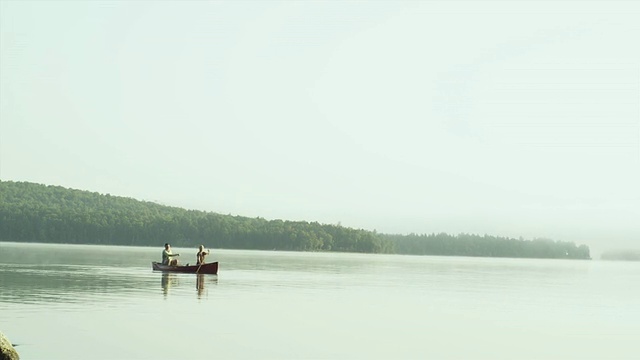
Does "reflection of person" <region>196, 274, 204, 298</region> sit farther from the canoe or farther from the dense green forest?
the dense green forest

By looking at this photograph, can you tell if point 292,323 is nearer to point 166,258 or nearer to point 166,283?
point 166,283

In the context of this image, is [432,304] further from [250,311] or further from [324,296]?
[250,311]

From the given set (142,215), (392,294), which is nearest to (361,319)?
(392,294)

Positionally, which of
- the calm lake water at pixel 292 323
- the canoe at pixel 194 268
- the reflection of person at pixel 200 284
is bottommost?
the calm lake water at pixel 292 323

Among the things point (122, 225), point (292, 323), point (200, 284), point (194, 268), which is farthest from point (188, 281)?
point (122, 225)

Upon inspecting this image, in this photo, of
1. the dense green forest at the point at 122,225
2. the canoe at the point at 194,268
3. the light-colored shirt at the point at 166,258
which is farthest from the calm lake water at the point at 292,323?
the dense green forest at the point at 122,225

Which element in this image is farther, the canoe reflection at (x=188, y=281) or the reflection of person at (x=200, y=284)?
the reflection of person at (x=200, y=284)

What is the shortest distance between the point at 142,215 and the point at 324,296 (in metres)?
147

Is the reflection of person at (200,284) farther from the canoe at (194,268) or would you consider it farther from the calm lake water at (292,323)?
the canoe at (194,268)

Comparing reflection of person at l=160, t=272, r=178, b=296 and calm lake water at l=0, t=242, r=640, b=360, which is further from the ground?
reflection of person at l=160, t=272, r=178, b=296

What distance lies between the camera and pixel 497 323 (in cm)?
2850

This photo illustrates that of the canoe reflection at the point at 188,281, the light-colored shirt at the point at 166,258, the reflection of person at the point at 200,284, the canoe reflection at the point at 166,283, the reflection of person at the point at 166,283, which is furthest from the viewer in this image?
the light-colored shirt at the point at 166,258

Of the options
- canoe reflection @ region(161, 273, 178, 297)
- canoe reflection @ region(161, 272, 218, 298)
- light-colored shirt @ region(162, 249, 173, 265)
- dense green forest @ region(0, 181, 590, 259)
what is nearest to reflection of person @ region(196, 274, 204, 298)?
canoe reflection @ region(161, 272, 218, 298)

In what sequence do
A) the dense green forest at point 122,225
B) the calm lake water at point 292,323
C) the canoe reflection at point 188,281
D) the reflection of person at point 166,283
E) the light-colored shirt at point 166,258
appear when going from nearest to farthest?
the calm lake water at point 292,323
the reflection of person at point 166,283
the canoe reflection at point 188,281
the light-colored shirt at point 166,258
the dense green forest at point 122,225
